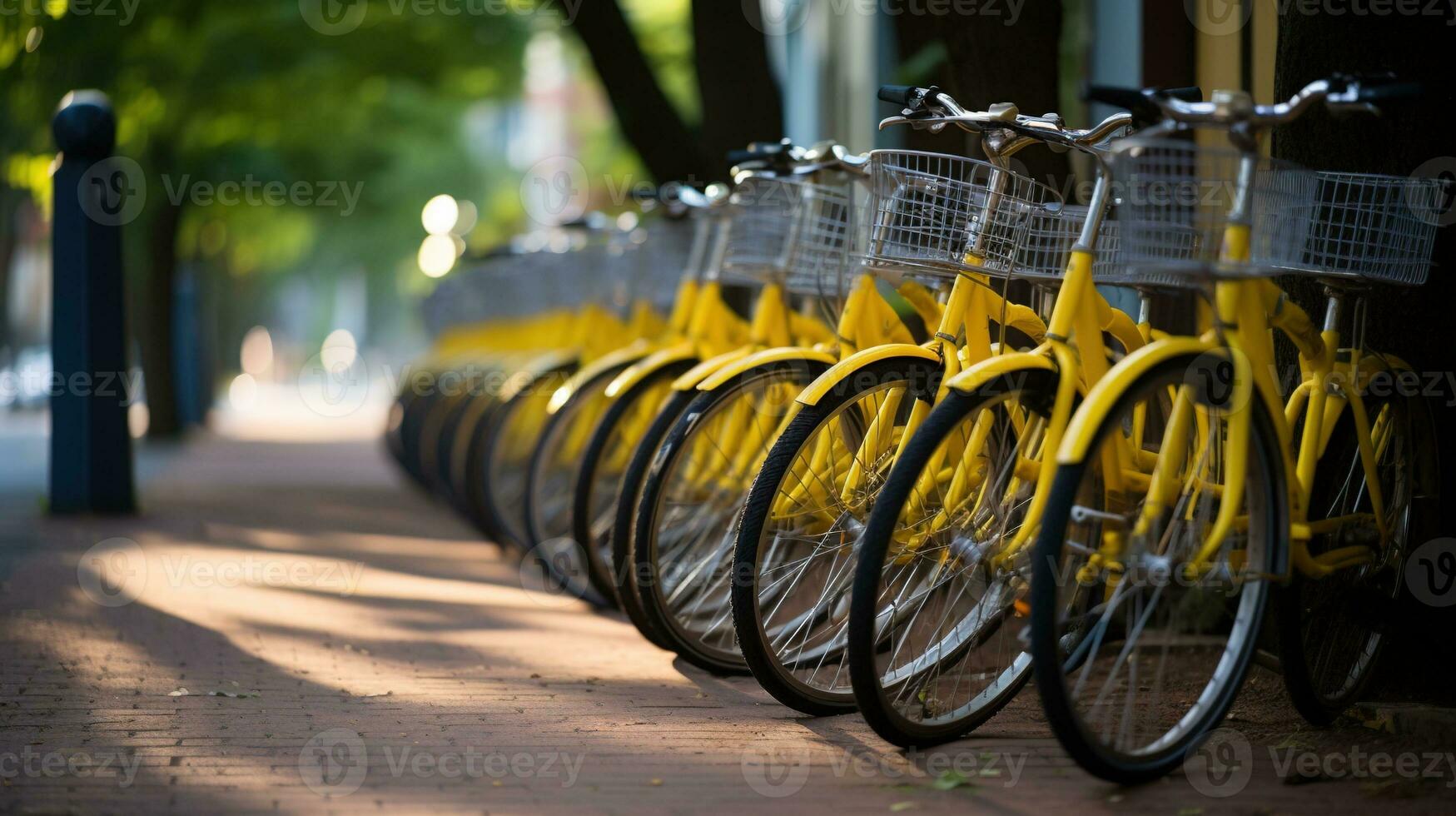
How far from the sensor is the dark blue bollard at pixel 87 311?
902 cm

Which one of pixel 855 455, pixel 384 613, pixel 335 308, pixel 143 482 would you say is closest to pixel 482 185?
pixel 143 482

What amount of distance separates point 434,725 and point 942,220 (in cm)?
175

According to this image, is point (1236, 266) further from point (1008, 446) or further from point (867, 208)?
point (867, 208)

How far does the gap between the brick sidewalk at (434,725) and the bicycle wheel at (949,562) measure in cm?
13

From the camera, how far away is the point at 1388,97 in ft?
11.2

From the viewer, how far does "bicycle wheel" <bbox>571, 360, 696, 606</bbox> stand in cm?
551

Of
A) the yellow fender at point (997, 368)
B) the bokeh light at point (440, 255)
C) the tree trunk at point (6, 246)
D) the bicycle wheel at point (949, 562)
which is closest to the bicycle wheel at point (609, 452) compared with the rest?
the bicycle wheel at point (949, 562)

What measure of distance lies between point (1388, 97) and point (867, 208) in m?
1.84

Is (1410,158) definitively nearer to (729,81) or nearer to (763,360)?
(763,360)

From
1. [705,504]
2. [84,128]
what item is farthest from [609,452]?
[84,128]

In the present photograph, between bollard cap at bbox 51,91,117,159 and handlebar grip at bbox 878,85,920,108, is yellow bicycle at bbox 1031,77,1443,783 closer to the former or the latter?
handlebar grip at bbox 878,85,920,108

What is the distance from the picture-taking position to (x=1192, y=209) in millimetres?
3750

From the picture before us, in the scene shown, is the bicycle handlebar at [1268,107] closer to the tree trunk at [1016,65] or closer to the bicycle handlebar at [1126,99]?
the bicycle handlebar at [1126,99]

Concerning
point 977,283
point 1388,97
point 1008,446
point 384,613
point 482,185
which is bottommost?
point 384,613
